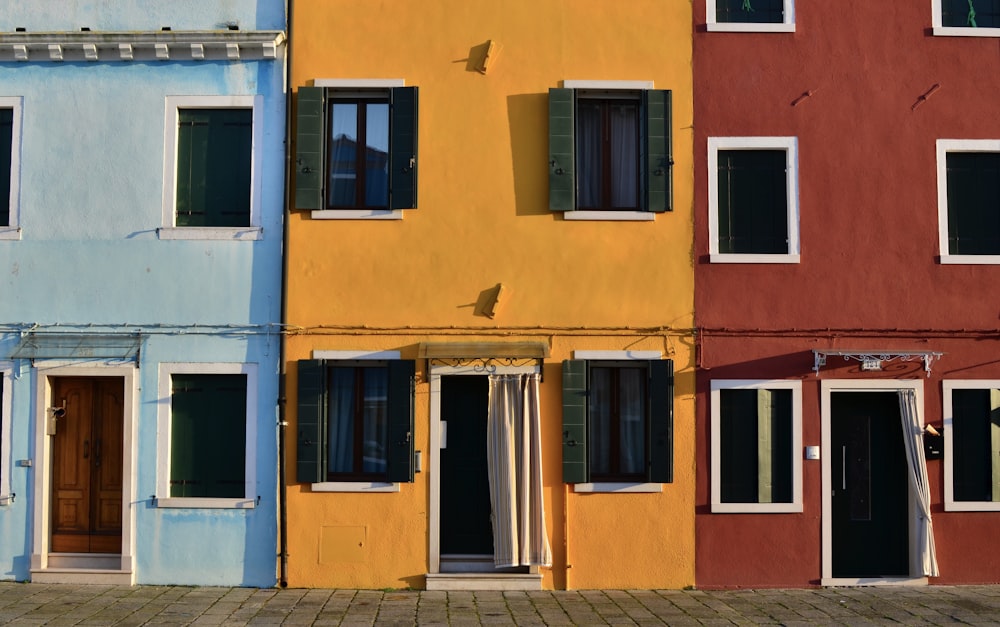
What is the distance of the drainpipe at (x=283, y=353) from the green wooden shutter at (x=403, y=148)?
4.10 feet

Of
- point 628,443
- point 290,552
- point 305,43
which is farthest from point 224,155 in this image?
point 628,443

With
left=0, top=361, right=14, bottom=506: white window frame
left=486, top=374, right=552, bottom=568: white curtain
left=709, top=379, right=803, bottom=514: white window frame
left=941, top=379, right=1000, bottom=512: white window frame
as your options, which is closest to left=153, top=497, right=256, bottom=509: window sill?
left=0, top=361, right=14, bottom=506: white window frame

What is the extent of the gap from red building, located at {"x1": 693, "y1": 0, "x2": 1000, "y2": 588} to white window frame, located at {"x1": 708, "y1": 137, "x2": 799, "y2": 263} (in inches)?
0.9

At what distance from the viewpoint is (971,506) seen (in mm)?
13266

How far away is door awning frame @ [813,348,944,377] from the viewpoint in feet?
43.0

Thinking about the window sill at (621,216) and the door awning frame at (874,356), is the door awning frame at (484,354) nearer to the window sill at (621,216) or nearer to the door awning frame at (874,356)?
the window sill at (621,216)

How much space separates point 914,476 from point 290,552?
7513mm

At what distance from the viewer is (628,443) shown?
1325 cm

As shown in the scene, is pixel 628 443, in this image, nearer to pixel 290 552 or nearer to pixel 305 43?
pixel 290 552

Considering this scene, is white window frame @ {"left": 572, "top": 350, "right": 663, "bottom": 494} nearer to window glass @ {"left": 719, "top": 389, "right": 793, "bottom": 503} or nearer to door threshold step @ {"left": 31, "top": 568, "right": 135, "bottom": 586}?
window glass @ {"left": 719, "top": 389, "right": 793, "bottom": 503}

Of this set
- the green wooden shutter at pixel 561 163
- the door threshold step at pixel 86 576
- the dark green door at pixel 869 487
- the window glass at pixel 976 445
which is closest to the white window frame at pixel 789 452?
the dark green door at pixel 869 487

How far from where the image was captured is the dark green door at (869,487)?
43.9ft

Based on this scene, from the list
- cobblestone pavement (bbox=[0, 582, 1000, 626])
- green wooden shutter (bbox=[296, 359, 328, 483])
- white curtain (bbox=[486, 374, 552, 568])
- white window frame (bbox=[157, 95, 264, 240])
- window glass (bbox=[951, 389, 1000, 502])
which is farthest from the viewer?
window glass (bbox=[951, 389, 1000, 502])

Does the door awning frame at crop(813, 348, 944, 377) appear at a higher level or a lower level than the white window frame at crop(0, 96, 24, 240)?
lower
